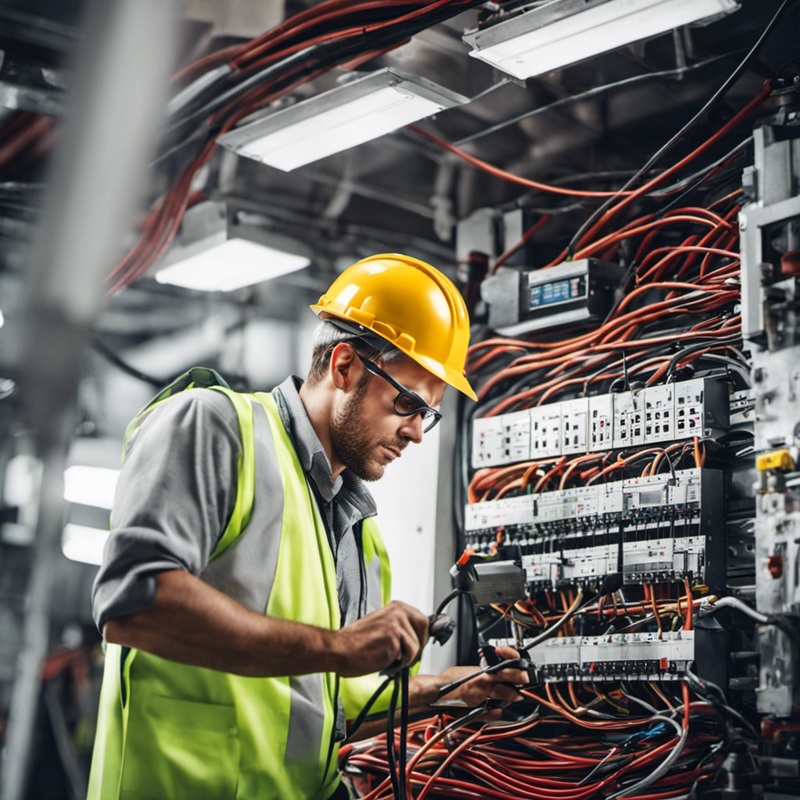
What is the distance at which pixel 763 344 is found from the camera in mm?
2662

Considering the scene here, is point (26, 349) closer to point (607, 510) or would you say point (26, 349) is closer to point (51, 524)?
point (51, 524)

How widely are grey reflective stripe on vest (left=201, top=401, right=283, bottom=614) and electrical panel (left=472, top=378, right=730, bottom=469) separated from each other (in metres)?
1.08

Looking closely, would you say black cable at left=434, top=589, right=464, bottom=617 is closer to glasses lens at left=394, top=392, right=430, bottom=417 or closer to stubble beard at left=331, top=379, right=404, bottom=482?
stubble beard at left=331, top=379, right=404, bottom=482

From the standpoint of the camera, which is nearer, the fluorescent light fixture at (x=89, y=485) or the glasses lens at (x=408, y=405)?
the glasses lens at (x=408, y=405)

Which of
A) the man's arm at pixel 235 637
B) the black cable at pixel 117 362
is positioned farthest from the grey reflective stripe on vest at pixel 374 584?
the black cable at pixel 117 362

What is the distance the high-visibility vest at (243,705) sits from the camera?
7.66 ft

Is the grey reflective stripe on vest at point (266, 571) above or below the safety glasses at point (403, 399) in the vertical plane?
below

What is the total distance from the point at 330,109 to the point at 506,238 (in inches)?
33.3

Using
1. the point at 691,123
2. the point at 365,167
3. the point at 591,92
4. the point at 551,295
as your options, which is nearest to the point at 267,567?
the point at 551,295

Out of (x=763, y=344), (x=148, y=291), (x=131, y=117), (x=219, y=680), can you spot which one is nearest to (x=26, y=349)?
(x=148, y=291)

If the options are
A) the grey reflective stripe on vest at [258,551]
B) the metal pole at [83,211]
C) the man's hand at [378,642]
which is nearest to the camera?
the man's hand at [378,642]

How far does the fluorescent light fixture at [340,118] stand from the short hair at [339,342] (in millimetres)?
807

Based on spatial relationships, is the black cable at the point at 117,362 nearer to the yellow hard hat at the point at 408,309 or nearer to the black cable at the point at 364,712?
the yellow hard hat at the point at 408,309

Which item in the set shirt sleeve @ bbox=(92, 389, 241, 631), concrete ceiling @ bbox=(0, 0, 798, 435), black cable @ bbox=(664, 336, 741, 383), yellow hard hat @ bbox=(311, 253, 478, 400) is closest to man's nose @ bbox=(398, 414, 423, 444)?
yellow hard hat @ bbox=(311, 253, 478, 400)
